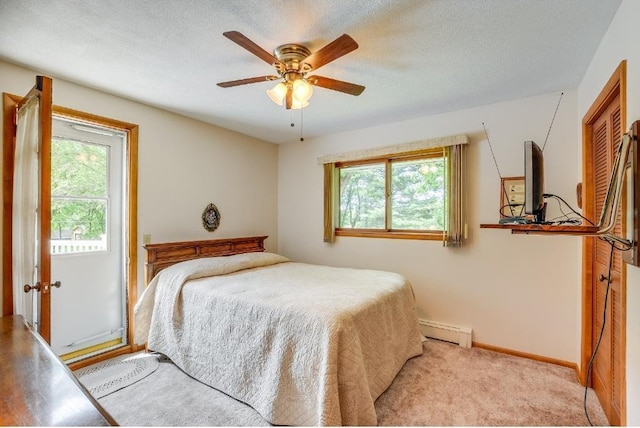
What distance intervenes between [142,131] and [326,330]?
270 centimetres

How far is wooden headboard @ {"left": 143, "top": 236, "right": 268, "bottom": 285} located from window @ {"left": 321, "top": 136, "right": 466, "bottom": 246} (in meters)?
1.09

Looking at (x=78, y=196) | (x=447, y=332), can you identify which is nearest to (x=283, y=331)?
(x=447, y=332)

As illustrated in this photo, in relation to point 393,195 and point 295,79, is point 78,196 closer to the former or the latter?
point 295,79

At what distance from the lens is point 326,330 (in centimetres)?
176

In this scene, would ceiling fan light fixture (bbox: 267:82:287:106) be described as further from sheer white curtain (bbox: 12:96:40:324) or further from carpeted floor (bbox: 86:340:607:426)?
carpeted floor (bbox: 86:340:607:426)

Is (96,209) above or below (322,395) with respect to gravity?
above

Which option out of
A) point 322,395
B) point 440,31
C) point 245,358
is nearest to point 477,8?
point 440,31

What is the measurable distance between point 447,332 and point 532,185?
2214mm

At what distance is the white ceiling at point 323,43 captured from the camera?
1605 mm

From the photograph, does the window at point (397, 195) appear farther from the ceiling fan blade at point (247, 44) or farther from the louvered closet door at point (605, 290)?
the ceiling fan blade at point (247, 44)

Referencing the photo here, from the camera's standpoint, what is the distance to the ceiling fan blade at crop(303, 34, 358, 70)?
155 centimetres

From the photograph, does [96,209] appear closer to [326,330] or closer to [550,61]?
[326,330]

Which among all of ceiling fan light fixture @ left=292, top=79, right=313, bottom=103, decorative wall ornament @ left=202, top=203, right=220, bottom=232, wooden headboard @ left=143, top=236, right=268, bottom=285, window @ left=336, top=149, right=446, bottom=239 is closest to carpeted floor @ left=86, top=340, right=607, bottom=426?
wooden headboard @ left=143, top=236, right=268, bottom=285

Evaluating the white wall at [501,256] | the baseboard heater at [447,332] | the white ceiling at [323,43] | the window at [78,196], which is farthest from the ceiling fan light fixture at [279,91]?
the baseboard heater at [447,332]
